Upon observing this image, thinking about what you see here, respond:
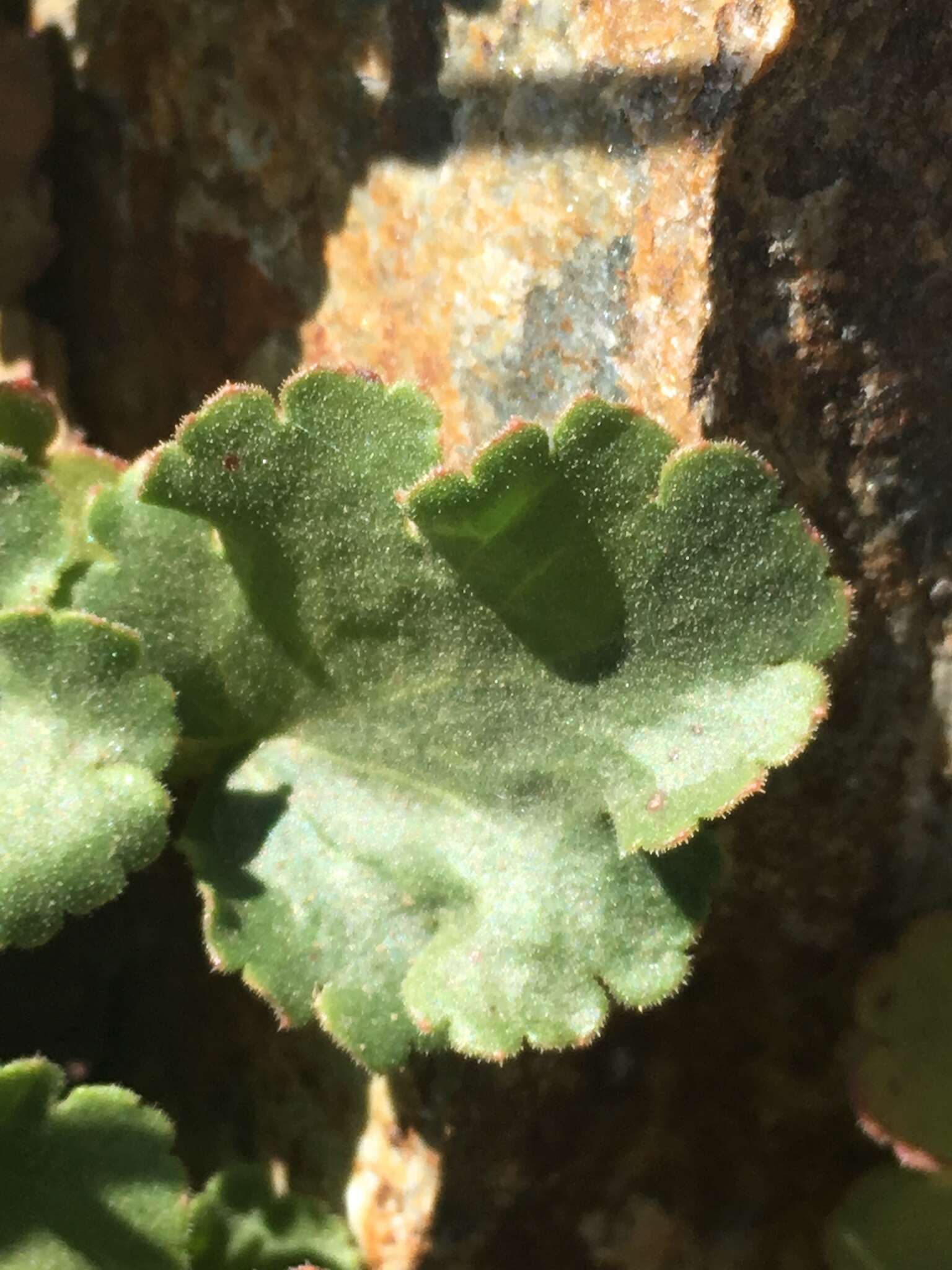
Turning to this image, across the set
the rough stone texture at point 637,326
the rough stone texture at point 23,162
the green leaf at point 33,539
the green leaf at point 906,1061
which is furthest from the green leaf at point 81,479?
the green leaf at point 906,1061

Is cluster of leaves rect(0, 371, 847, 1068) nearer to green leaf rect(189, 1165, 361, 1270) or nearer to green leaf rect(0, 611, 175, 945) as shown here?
green leaf rect(0, 611, 175, 945)

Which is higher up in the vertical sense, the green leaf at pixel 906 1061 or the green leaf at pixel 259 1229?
the green leaf at pixel 906 1061

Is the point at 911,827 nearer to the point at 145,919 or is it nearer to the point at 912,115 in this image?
the point at 912,115

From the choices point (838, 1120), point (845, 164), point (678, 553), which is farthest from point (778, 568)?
point (838, 1120)

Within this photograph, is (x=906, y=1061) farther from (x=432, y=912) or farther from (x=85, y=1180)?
(x=85, y=1180)

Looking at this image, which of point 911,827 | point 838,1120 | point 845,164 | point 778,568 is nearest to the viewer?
point 778,568

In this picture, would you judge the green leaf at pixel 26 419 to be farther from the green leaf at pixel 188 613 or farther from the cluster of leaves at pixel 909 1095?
the cluster of leaves at pixel 909 1095

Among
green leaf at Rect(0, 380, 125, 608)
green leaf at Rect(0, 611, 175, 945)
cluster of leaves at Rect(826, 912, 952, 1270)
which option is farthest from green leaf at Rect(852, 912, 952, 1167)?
green leaf at Rect(0, 380, 125, 608)
